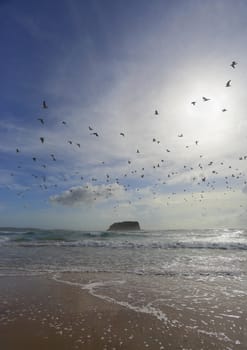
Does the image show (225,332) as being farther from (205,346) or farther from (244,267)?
(244,267)

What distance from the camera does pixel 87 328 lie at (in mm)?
5938

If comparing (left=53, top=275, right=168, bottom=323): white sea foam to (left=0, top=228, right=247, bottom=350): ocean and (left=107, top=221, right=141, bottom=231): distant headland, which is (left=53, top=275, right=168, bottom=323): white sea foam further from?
(left=107, top=221, right=141, bottom=231): distant headland

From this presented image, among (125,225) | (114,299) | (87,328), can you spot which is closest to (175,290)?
(114,299)

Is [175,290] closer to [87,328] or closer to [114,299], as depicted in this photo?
[114,299]

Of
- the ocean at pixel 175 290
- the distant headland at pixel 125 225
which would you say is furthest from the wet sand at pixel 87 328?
the distant headland at pixel 125 225

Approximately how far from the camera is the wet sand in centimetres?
516

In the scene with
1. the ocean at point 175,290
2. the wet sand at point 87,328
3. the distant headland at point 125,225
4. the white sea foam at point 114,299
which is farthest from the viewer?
the distant headland at point 125,225

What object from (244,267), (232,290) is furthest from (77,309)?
(244,267)

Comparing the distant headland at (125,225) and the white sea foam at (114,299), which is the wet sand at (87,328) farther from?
the distant headland at (125,225)

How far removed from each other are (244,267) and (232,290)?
5084 mm

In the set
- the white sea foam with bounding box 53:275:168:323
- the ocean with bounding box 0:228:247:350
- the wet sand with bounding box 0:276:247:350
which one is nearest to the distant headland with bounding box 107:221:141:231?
the ocean with bounding box 0:228:247:350

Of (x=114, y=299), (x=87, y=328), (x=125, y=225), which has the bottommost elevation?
(x=87, y=328)

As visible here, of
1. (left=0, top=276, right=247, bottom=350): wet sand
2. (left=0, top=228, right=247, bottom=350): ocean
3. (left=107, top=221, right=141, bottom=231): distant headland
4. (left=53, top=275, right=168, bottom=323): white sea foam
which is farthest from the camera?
(left=107, top=221, right=141, bottom=231): distant headland

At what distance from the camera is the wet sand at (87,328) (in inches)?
203
